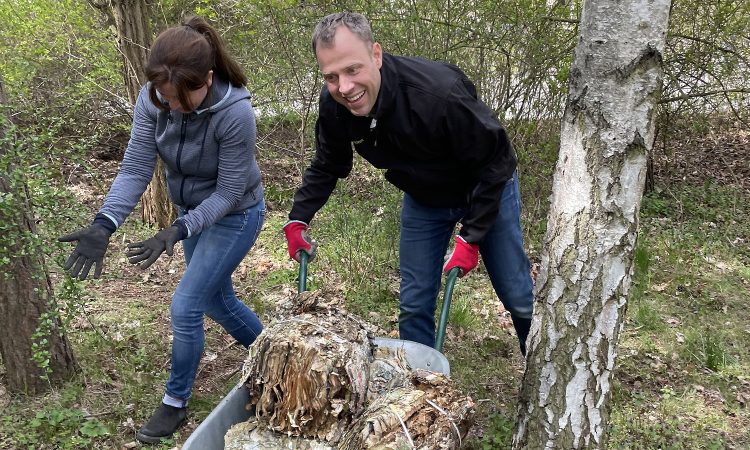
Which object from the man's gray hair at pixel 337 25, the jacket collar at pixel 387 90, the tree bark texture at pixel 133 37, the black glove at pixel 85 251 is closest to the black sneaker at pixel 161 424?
the black glove at pixel 85 251

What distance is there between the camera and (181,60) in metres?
2.26

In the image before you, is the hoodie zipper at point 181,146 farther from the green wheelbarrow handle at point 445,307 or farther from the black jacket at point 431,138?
the green wheelbarrow handle at point 445,307

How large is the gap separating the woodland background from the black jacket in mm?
1186

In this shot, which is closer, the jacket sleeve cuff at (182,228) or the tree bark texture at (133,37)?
the jacket sleeve cuff at (182,228)

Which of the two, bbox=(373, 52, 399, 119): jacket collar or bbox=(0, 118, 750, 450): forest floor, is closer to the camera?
bbox=(373, 52, 399, 119): jacket collar

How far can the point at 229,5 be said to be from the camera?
5430 millimetres

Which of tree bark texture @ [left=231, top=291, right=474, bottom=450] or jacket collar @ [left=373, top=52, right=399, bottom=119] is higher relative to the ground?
jacket collar @ [left=373, top=52, right=399, bottom=119]

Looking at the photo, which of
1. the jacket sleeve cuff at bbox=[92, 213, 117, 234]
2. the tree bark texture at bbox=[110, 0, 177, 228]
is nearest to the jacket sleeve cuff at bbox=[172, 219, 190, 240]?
the jacket sleeve cuff at bbox=[92, 213, 117, 234]

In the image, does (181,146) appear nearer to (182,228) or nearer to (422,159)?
(182,228)

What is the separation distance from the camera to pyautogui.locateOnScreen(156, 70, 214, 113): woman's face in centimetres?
228

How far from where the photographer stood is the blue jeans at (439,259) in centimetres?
261

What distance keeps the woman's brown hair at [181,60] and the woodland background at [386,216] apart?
0.68 meters

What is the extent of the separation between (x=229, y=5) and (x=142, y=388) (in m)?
3.59

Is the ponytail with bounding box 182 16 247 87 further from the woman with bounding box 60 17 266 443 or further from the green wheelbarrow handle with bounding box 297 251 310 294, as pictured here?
the green wheelbarrow handle with bounding box 297 251 310 294
